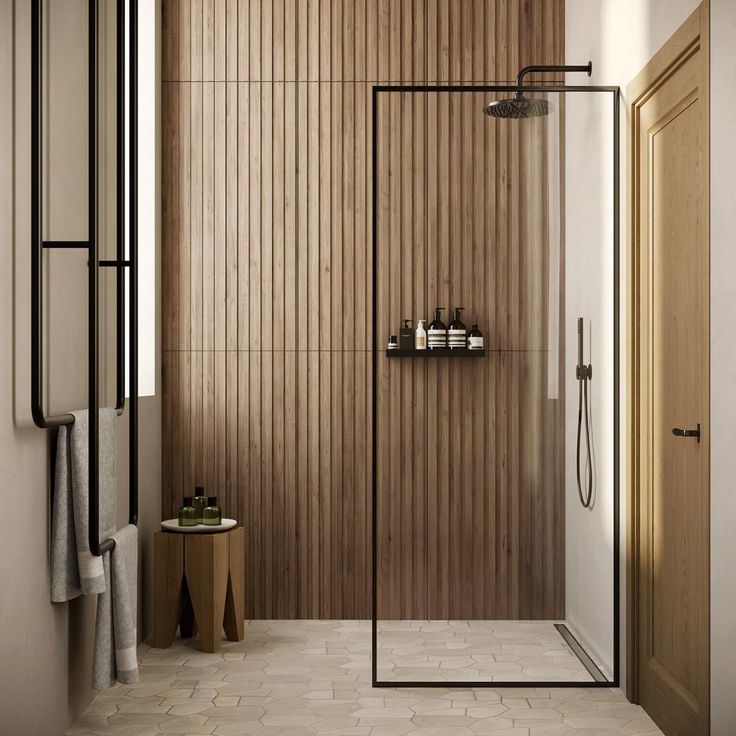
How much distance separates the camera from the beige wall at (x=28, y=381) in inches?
91.6

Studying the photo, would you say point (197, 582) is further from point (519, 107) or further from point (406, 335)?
point (519, 107)

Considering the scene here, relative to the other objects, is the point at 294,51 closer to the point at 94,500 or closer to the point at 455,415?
the point at 455,415

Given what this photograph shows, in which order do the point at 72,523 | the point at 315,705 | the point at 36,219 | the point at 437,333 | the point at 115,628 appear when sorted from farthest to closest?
the point at 437,333
the point at 315,705
the point at 115,628
the point at 72,523
the point at 36,219

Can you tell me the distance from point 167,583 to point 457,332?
1.53 m

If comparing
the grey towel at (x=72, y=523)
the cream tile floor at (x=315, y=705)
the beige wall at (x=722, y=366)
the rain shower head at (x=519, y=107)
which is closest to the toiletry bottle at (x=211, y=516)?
the cream tile floor at (x=315, y=705)

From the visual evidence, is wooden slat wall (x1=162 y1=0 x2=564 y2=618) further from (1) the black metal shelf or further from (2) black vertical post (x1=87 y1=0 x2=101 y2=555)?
(2) black vertical post (x1=87 y1=0 x2=101 y2=555)

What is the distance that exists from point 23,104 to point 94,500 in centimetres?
108

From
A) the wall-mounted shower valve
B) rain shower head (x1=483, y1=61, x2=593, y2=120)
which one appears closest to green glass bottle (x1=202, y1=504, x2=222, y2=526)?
the wall-mounted shower valve

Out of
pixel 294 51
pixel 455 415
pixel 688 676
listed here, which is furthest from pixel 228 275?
pixel 688 676

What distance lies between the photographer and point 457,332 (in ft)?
10.7

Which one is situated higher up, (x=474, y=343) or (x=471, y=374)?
(x=474, y=343)

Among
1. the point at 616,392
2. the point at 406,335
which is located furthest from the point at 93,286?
the point at 616,392

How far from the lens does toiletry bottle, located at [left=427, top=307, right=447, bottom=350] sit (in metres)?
3.26

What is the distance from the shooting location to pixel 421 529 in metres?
3.23
